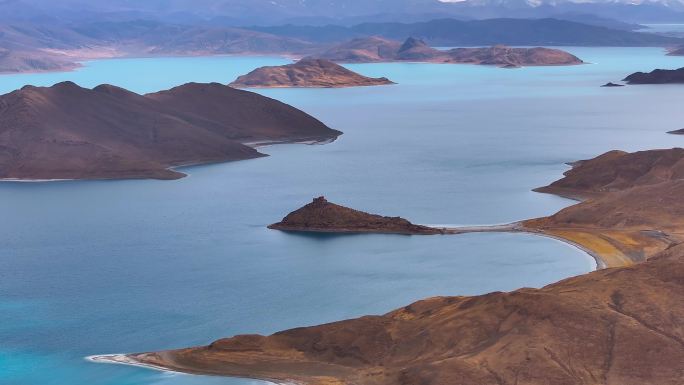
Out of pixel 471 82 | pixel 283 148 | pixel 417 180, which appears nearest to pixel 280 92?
pixel 471 82

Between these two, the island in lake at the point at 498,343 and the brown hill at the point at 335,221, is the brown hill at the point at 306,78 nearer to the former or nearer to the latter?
the brown hill at the point at 335,221

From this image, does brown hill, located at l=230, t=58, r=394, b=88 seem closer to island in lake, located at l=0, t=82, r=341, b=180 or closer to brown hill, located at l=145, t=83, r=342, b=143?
brown hill, located at l=145, t=83, r=342, b=143

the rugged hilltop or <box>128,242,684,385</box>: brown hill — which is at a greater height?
the rugged hilltop

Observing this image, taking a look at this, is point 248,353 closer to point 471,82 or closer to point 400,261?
point 400,261

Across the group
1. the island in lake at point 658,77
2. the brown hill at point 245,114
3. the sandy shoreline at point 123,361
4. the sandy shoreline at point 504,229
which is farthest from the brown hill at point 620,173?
the island in lake at point 658,77

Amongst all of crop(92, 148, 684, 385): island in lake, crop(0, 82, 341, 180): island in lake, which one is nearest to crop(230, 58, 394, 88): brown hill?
crop(0, 82, 341, 180): island in lake

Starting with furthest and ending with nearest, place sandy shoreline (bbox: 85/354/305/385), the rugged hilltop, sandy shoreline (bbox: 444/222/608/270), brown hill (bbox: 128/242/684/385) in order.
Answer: sandy shoreline (bbox: 444/222/608/270) → the rugged hilltop → sandy shoreline (bbox: 85/354/305/385) → brown hill (bbox: 128/242/684/385)
